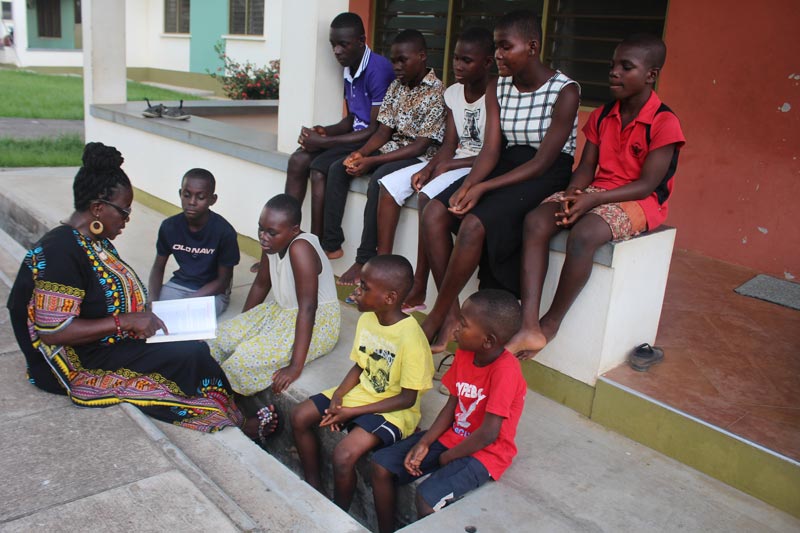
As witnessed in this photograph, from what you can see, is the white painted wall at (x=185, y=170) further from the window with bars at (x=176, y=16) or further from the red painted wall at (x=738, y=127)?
the window with bars at (x=176, y=16)

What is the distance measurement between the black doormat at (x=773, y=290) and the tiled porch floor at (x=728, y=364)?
69mm

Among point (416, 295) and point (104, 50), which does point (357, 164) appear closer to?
point (416, 295)

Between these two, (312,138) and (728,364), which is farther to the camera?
(312,138)

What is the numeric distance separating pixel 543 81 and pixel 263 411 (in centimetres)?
213

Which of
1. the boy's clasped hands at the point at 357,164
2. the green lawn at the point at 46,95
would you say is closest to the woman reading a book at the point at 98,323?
the boy's clasped hands at the point at 357,164

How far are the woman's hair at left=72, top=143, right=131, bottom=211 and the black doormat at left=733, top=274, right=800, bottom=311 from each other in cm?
359

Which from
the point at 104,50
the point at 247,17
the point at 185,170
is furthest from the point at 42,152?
the point at 247,17

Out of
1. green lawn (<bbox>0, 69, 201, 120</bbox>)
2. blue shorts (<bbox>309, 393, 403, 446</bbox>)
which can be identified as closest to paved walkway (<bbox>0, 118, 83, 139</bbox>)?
green lawn (<bbox>0, 69, 201, 120</bbox>)

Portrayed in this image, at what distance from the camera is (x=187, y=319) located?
3.47m

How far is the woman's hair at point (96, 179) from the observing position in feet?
10.4

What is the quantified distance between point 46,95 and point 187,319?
15294 millimetres

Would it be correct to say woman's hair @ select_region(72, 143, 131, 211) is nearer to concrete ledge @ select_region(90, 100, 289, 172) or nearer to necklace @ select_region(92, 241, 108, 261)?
necklace @ select_region(92, 241, 108, 261)

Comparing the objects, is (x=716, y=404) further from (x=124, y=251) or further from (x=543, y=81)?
(x=124, y=251)

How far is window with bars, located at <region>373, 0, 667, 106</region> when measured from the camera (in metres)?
5.52
